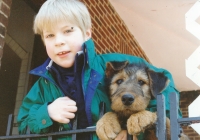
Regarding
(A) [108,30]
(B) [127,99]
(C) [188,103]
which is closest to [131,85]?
(B) [127,99]

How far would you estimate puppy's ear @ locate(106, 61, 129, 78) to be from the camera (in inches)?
99.0

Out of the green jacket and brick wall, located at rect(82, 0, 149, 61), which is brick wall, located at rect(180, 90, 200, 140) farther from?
the green jacket

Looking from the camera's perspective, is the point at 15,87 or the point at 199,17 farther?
the point at 15,87

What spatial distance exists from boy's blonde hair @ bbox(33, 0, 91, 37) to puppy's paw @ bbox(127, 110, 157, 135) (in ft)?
2.94

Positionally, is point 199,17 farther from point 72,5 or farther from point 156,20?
point 72,5

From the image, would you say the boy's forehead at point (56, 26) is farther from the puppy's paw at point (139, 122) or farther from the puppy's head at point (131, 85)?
the puppy's paw at point (139, 122)

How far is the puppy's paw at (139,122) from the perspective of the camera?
1.93 meters

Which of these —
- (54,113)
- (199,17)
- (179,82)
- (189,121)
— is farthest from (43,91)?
(179,82)

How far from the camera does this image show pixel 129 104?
212 centimetres

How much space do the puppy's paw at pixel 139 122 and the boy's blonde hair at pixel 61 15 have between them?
90 cm

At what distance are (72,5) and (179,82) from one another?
20.4 feet

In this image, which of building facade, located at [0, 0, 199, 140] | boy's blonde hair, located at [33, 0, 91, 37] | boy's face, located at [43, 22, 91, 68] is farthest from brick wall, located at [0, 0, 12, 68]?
building facade, located at [0, 0, 199, 140]

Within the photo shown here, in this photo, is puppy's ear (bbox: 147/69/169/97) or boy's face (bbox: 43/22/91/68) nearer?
puppy's ear (bbox: 147/69/169/97)

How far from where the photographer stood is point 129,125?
1955 mm
